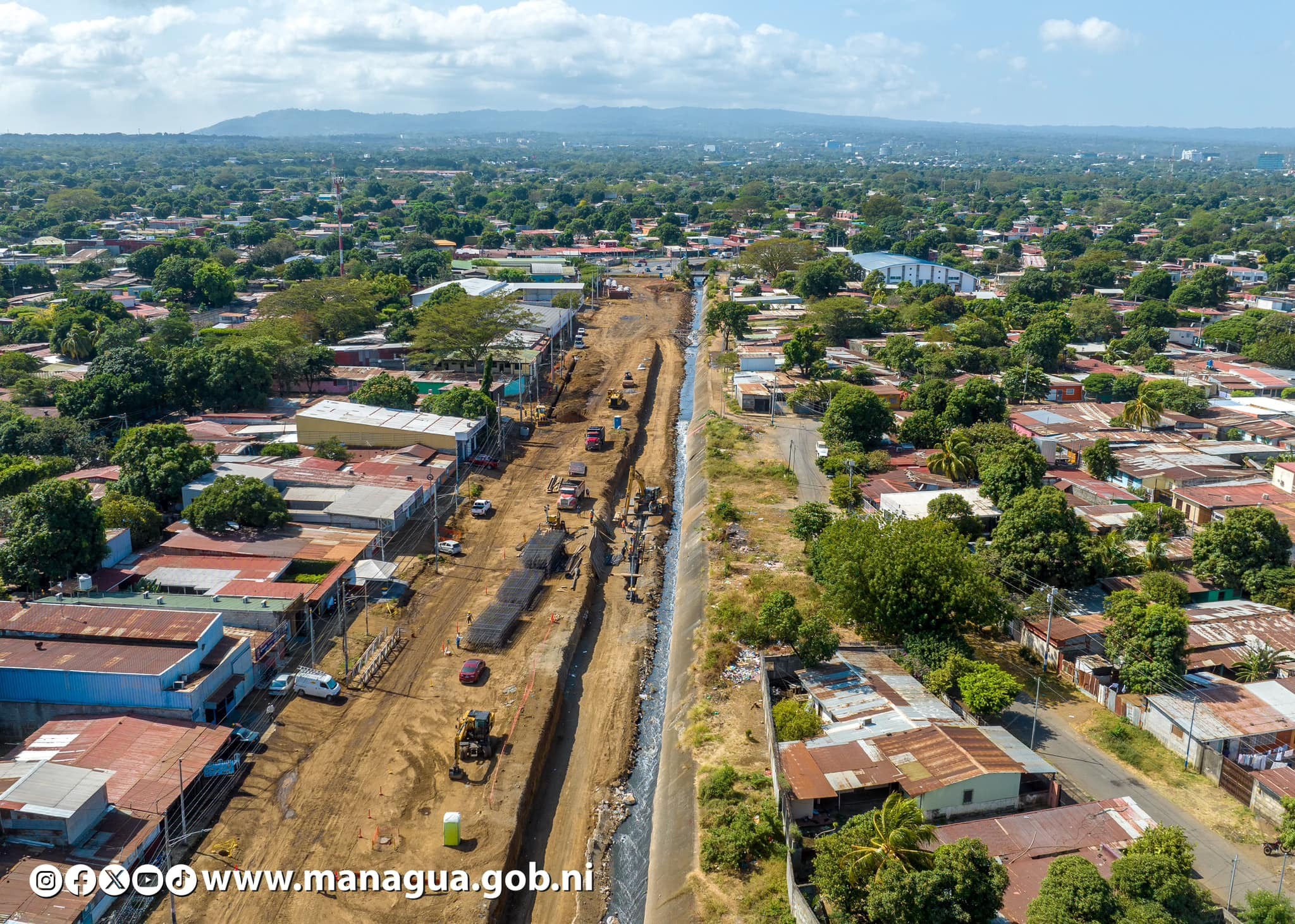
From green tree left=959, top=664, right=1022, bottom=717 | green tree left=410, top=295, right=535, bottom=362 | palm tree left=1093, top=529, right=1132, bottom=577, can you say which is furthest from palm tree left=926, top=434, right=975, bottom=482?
green tree left=410, top=295, right=535, bottom=362

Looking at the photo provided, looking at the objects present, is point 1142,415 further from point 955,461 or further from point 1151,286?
point 1151,286

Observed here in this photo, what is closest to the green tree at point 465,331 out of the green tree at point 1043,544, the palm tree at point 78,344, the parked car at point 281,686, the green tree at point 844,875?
the palm tree at point 78,344

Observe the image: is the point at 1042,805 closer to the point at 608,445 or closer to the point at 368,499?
the point at 368,499

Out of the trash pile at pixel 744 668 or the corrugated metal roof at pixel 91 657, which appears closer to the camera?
the corrugated metal roof at pixel 91 657

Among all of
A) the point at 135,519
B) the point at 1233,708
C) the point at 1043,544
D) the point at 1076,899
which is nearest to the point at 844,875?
the point at 1076,899

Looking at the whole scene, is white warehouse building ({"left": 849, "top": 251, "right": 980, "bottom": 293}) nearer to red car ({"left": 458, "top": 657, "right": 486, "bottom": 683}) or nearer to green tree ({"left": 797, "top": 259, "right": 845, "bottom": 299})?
green tree ({"left": 797, "top": 259, "right": 845, "bottom": 299})

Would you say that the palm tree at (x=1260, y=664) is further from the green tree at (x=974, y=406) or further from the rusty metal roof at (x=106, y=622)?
the rusty metal roof at (x=106, y=622)
